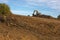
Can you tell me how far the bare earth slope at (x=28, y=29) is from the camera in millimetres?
18866

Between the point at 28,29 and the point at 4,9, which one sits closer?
the point at 28,29

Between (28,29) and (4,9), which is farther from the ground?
(4,9)

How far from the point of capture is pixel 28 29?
70.1 feet

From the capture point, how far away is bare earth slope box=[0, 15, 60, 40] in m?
18.9

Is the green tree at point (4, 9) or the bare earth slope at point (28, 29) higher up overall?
the green tree at point (4, 9)

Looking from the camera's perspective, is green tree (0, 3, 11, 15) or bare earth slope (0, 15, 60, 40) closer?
bare earth slope (0, 15, 60, 40)

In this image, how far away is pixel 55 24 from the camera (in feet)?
78.6

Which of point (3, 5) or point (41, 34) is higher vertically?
point (3, 5)

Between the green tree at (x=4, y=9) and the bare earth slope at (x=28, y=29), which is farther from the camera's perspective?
the green tree at (x=4, y=9)

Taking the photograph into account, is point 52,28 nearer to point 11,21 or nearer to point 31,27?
point 31,27

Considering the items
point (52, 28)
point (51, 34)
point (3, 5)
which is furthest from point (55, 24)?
point (3, 5)

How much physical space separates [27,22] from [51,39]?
391cm

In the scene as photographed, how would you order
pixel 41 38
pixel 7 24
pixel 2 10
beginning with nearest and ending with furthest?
pixel 41 38 → pixel 7 24 → pixel 2 10

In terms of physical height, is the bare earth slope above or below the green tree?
below
